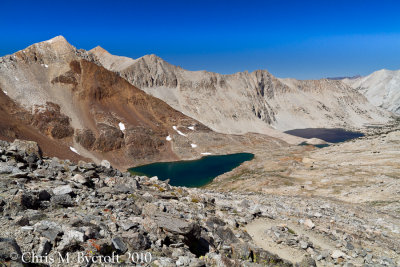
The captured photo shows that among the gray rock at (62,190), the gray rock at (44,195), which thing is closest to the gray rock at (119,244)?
the gray rock at (44,195)

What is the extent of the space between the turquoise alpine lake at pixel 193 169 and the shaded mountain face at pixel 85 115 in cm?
611

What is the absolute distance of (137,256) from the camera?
9633 mm

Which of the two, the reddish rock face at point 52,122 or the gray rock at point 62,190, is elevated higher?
the reddish rock face at point 52,122

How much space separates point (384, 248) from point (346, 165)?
157 feet

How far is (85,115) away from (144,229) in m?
105

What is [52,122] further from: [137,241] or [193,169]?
[137,241]

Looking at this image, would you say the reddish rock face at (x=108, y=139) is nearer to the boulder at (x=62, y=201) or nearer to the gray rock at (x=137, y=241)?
the boulder at (x=62, y=201)

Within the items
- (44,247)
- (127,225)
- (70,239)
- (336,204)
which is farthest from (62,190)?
(336,204)

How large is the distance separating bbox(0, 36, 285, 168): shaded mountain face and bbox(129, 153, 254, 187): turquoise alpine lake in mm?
6108

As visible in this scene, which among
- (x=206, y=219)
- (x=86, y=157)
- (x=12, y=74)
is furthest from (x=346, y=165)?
(x=12, y=74)

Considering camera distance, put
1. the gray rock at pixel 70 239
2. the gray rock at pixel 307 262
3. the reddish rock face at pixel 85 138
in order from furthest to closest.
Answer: the reddish rock face at pixel 85 138, the gray rock at pixel 307 262, the gray rock at pixel 70 239

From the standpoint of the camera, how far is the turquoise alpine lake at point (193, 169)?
267 feet

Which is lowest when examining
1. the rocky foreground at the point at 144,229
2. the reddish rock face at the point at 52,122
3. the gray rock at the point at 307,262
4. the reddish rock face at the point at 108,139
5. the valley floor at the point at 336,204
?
the valley floor at the point at 336,204

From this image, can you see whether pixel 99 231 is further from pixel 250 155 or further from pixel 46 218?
pixel 250 155
